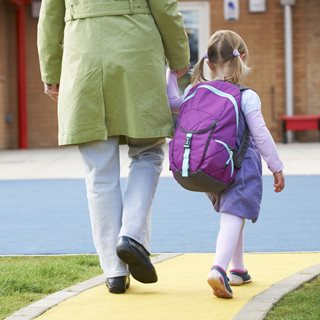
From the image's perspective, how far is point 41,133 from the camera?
74.1 ft

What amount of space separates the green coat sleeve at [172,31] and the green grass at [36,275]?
4.33 ft

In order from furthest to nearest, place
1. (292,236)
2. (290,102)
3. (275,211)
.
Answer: (290,102) → (275,211) → (292,236)

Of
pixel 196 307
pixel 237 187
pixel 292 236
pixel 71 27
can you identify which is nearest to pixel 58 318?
pixel 196 307

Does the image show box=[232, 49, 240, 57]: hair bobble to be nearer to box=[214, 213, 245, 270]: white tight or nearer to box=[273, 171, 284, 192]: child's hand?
box=[273, 171, 284, 192]: child's hand

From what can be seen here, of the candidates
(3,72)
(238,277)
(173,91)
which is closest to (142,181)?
(173,91)

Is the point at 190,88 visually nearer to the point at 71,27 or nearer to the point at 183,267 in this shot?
the point at 71,27

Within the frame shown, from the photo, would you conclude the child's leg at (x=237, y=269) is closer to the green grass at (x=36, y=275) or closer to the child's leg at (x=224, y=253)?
the child's leg at (x=224, y=253)

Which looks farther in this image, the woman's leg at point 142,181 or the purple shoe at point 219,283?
the woman's leg at point 142,181

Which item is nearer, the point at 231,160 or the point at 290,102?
the point at 231,160

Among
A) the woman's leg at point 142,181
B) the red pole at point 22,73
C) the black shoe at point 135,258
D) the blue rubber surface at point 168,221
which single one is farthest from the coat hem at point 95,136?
the red pole at point 22,73

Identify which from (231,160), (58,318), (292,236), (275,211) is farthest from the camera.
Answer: (275,211)

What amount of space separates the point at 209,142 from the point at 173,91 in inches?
21.8

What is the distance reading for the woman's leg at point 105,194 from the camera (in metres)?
5.36

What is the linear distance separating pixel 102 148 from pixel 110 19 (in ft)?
2.07
